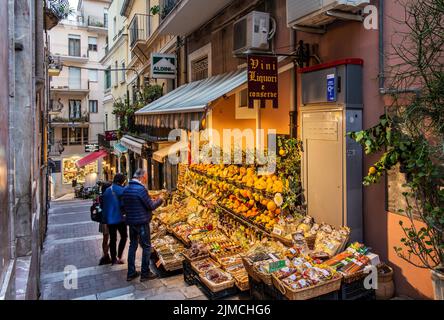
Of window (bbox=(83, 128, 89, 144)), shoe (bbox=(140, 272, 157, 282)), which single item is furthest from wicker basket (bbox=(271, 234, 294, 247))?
window (bbox=(83, 128, 89, 144))

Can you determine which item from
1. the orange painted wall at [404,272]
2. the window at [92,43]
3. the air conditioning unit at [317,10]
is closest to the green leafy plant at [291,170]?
the orange painted wall at [404,272]

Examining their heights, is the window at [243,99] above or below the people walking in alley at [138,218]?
above

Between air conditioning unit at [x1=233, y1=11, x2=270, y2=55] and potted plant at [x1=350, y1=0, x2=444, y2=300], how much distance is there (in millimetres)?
3175

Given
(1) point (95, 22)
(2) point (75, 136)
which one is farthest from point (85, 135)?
(1) point (95, 22)

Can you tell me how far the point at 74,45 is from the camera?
36.3m

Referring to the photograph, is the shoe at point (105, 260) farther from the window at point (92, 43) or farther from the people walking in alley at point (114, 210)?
the window at point (92, 43)

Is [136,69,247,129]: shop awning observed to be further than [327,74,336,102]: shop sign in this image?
Yes

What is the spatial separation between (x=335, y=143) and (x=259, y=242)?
229 cm

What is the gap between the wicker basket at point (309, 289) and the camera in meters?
4.46

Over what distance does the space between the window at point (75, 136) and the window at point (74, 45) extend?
24.2 ft

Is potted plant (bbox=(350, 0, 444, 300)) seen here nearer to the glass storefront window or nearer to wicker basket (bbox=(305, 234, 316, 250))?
wicker basket (bbox=(305, 234, 316, 250))

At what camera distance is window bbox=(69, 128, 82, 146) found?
36250mm

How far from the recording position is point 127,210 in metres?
6.57
